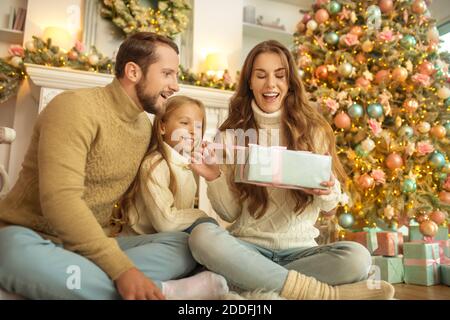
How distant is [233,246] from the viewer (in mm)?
789

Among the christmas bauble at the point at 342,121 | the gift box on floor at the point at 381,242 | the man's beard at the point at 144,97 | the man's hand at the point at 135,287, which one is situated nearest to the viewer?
the man's hand at the point at 135,287

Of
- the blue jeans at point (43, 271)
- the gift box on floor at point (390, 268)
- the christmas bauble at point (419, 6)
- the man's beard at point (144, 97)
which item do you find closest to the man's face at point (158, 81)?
the man's beard at point (144, 97)

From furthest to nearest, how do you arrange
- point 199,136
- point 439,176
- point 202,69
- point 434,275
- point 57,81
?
point 202,69 < point 439,176 < point 57,81 < point 434,275 < point 199,136

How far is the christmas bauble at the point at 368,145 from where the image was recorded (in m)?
1.74

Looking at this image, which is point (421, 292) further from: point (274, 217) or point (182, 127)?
point (182, 127)

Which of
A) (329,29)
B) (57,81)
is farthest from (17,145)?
(329,29)

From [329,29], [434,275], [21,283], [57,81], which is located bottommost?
[434,275]

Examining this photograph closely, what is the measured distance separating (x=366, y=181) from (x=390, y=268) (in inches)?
18.2

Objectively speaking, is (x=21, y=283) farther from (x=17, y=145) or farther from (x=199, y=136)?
(x=17, y=145)

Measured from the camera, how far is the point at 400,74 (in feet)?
5.98

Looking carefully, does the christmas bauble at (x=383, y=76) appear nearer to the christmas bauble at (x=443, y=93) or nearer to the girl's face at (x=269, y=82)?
the christmas bauble at (x=443, y=93)

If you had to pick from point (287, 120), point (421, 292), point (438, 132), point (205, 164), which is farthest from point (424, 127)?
point (205, 164)

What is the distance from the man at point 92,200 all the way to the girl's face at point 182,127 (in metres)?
0.11

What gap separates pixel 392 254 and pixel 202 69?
1.49 meters
